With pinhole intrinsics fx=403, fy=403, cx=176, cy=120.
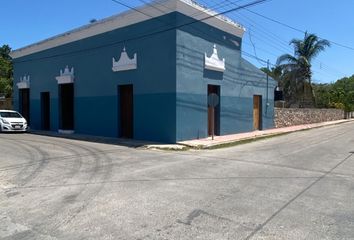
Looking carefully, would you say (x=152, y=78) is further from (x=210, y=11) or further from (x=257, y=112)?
(x=257, y=112)

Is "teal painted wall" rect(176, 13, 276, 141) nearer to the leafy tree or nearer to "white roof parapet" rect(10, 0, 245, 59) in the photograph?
"white roof parapet" rect(10, 0, 245, 59)

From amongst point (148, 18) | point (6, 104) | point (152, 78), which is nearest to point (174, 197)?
point (152, 78)

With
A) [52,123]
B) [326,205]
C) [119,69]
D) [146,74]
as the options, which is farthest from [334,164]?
[52,123]

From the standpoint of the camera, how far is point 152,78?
62.0 ft

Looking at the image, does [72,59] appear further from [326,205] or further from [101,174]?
[326,205]

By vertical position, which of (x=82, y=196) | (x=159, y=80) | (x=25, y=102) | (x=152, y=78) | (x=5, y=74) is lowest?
(x=82, y=196)

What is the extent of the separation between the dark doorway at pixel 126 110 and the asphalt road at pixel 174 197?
7.31 metres

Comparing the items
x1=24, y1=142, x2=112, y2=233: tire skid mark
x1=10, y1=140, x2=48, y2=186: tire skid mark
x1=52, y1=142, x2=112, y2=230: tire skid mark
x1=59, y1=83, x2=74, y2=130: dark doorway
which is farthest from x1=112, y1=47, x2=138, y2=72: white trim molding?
x1=24, y1=142, x2=112, y2=233: tire skid mark

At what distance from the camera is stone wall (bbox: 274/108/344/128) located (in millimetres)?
31422

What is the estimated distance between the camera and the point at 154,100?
61.9 feet

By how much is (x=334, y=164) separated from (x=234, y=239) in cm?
828

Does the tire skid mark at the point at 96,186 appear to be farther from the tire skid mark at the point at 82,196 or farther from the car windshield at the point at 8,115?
the car windshield at the point at 8,115

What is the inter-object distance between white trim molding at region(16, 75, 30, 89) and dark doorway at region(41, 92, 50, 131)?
2368 mm

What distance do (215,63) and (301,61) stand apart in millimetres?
25856
